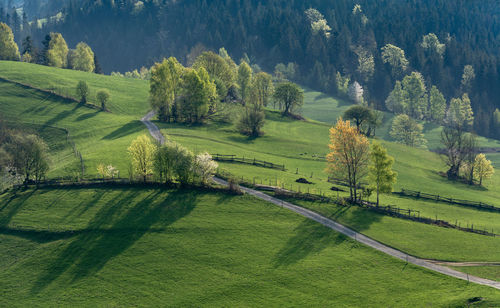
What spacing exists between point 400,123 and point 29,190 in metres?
148

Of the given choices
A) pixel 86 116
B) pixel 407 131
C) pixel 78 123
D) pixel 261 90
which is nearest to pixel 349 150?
pixel 78 123

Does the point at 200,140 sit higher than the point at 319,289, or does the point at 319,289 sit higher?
the point at 200,140

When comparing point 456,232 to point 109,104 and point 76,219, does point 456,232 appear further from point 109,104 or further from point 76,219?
point 109,104

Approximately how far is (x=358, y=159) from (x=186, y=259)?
40.6m

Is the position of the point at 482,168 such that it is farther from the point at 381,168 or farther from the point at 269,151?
the point at 269,151

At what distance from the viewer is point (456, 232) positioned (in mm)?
69312

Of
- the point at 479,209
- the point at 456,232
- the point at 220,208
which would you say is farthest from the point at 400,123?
the point at 220,208

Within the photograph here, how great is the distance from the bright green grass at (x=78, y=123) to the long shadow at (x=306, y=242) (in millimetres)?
41563

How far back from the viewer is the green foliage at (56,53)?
184m

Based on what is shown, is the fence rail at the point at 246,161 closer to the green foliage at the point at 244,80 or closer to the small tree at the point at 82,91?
the small tree at the point at 82,91

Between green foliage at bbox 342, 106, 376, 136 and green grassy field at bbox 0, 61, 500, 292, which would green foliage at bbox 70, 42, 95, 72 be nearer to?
green grassy field at bbox 0, 61, 500, 292

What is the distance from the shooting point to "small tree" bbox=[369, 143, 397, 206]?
77.0 metres

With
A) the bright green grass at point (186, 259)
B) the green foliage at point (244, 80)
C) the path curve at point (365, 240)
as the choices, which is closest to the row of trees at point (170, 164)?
the bright green grass at point (186, 259)

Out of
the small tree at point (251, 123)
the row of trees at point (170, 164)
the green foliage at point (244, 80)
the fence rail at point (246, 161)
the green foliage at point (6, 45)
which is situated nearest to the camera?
the row of trees at point (170, 164)
